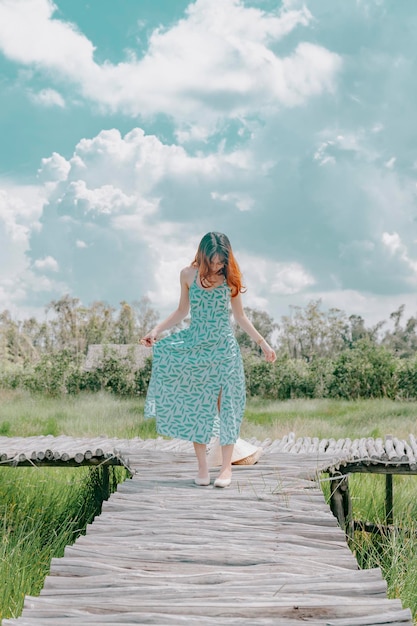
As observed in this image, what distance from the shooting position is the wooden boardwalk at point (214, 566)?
116 inches

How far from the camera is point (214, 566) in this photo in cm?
362

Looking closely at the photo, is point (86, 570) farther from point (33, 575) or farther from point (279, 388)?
point (279, 388)

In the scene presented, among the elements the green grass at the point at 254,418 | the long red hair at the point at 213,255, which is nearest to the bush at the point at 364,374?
the green grass at the point at 254,418

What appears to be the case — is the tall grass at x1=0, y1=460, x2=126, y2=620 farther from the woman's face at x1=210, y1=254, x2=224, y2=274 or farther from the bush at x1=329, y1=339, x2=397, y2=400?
the bush at x1=329, y1=339, x2=397, y2=400

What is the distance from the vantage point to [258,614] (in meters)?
2.95

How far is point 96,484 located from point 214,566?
4273 mm

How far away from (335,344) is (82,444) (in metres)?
20.0

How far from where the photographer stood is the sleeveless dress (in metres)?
5.06

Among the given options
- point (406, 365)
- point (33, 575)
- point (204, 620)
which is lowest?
point (33, 575)

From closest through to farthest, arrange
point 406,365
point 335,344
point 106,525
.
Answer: point 106,525, point 406,365, point 335,344

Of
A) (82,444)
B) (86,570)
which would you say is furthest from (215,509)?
(82,444)

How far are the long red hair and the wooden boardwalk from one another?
1.47 metres

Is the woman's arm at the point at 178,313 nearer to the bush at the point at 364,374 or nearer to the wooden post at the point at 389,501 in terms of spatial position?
the wooden post at the point at 389,501

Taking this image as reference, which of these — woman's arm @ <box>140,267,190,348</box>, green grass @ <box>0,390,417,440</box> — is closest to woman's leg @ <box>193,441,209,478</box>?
woman's arm @ <box>140,267,190,348</box>
